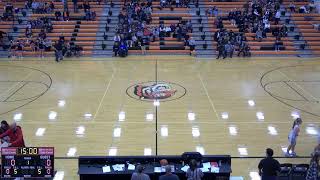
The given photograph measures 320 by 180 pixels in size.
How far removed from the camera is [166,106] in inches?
764

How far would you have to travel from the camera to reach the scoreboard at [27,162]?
Result: 10.4 meters

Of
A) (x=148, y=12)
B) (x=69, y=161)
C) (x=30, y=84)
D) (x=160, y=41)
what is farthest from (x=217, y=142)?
(x=148, y=12)

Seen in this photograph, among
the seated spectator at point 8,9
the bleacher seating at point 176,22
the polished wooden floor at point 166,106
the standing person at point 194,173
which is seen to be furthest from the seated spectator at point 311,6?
the standing person at point 194,173

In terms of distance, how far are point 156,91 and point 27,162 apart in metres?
11.8

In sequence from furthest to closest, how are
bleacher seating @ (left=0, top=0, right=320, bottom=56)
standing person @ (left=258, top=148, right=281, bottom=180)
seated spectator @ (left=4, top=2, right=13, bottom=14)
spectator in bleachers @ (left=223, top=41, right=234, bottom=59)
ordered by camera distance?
seated spectator @ (left=4, top=2, right=13, bottom=14)
bleacher seating @ (left=0, top=0, right=320, bottom=56)
spectator in bleachers @ (left=223, top=41, right=234, bottom=59)
standing person @ (left=258, top=148, right=281, bottom=180)

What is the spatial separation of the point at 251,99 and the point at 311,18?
699 inches

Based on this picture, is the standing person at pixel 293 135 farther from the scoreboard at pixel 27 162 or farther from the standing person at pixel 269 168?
the scoreboard at pixel 27 162

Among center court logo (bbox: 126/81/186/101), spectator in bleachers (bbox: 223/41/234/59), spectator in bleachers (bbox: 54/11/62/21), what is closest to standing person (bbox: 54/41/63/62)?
spectator in bleachers (bbox: 54/11/62/21)

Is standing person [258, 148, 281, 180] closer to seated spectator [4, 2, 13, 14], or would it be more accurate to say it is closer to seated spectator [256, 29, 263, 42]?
seated spectator [256, 29, 263, 42]

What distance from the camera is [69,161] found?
44.7 feet

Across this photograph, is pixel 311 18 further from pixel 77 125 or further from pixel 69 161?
pixel 69 161

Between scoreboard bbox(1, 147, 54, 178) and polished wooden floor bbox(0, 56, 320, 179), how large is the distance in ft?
6.84

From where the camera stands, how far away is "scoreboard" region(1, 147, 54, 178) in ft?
34.2

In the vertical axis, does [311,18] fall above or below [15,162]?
above
